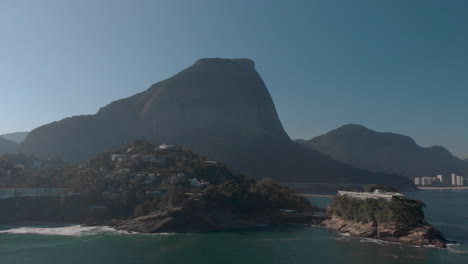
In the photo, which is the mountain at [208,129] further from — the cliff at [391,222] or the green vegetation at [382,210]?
the cliff at [391,222]

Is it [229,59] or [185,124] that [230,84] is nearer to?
[229,59]

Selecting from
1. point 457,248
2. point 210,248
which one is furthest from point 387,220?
point 210,248

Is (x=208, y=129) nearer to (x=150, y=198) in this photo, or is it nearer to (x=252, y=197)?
(x=252, y=197)

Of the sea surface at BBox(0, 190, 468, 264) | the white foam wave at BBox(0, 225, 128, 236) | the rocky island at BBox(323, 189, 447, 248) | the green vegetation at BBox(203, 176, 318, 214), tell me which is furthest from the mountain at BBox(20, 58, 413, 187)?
→ the sea surface at BBox(0, 190, 468, 264)

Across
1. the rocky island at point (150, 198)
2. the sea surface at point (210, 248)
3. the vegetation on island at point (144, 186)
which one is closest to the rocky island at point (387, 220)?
the sea surface at point (210, 248)

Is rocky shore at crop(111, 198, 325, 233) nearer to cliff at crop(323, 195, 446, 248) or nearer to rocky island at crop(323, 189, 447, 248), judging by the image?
rocky island at crop(323, 189, 447, 248)

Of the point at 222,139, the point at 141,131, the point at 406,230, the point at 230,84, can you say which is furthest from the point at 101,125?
the point at 406,230
